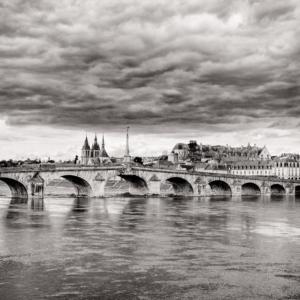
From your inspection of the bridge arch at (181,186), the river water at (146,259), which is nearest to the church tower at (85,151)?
the bridge arch at (181,186)

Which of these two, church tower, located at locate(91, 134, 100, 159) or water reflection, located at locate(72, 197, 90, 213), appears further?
church tower, located at locate(91, 134, 100, 159)

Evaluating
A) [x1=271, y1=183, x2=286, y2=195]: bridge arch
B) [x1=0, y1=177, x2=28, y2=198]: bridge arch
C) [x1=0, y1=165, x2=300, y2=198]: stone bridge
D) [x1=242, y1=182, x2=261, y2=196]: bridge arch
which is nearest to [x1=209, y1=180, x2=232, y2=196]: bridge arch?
[x1=0, y1=165, x2=300, y2=198]: stone bridge

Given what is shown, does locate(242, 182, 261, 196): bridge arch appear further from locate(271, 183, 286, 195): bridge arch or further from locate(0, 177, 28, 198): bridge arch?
locate(0, 177, 28, 198): bridge arch

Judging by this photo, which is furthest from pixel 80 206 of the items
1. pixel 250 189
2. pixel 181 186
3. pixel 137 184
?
pixel 250 189

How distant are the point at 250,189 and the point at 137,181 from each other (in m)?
27.1

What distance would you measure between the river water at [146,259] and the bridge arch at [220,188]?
50.1 metres

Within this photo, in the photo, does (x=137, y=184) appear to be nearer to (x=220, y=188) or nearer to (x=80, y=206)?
(x=220, y=188)

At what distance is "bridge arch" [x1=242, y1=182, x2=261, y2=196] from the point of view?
93.6 meters

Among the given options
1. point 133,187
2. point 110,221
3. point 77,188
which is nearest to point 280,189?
point 133,187

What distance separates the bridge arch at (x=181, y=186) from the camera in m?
81.8

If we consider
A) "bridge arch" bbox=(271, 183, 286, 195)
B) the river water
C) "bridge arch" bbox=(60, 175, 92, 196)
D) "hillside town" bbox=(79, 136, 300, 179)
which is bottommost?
the river water

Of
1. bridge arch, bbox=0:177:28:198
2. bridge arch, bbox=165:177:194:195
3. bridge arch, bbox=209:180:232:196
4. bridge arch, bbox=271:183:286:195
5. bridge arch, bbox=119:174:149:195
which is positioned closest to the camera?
bridge arch, bbox=0:177:28:198

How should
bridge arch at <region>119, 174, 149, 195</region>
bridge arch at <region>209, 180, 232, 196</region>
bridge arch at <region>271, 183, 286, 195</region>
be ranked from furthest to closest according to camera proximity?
bridge arch at <region>271, 183, 286, 195</region> < bridge arch at <region>209, 180, 232, 196</region> < bridge arch at <region>119, 174, 149, 195</region>

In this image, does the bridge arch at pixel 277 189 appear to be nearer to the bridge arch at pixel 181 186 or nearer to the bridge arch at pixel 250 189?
the bridge arch at pixel 250 189
